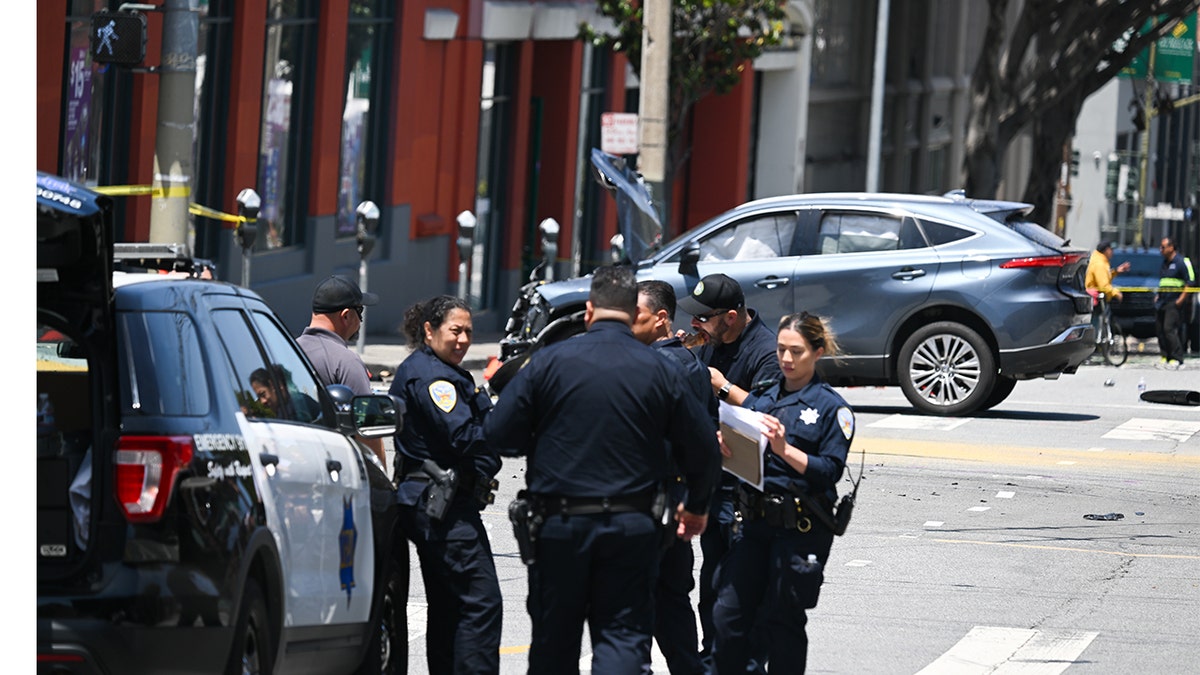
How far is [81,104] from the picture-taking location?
750 inches

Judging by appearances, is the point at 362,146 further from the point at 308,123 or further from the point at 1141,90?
the point at 1141,90

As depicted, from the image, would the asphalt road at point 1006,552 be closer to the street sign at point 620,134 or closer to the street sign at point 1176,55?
the street sign at point 620,134

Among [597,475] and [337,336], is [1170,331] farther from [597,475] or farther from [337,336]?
[597,475]

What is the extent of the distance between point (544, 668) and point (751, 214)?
430 inches

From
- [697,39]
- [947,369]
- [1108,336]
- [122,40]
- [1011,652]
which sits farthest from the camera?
[697,39]

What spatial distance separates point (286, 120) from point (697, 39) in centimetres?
632

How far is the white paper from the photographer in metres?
7.48

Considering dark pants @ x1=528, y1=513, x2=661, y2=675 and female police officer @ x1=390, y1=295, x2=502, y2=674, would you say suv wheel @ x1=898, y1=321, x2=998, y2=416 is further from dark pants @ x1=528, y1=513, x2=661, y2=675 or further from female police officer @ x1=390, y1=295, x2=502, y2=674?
dark pants @ x1=528, y1=513, x2=661, y2=675

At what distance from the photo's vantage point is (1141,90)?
228 feet

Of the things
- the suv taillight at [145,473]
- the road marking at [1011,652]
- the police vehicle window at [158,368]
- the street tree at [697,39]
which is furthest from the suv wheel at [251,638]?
the street tree at [697,39]

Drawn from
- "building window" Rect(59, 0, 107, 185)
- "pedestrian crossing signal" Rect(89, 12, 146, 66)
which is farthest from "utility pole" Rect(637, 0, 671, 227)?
"pedestrian crossing signal" Rect(89, 12, 146, 66)

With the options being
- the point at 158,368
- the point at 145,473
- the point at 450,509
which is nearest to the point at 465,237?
the point at 450,509

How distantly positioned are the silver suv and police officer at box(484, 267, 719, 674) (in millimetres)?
9990

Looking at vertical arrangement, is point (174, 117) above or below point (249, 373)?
above
